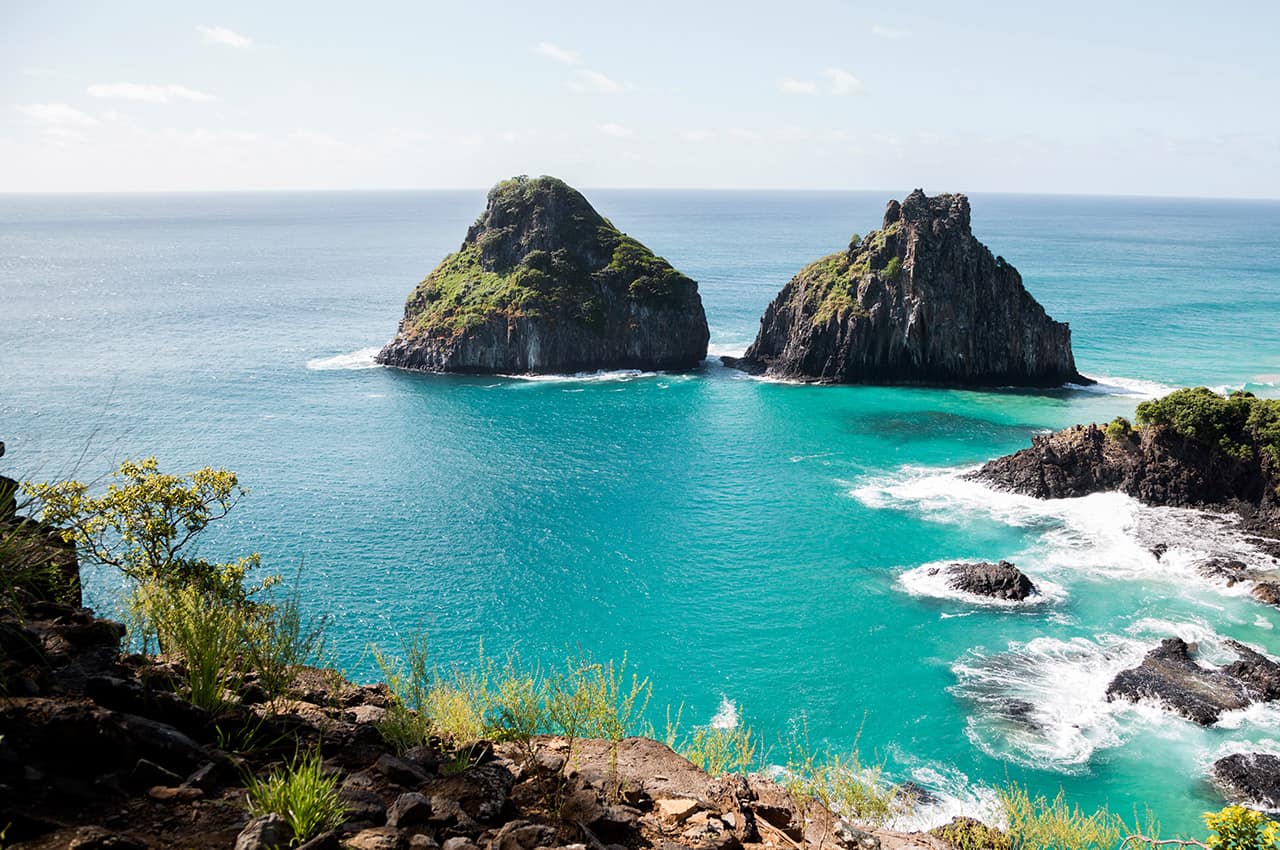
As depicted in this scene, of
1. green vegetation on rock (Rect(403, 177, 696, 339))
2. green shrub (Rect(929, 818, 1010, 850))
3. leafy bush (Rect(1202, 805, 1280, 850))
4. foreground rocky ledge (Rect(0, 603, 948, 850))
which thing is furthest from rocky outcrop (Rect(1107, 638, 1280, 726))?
green vegetation on rock (Rect(403, 177, 696, 339))

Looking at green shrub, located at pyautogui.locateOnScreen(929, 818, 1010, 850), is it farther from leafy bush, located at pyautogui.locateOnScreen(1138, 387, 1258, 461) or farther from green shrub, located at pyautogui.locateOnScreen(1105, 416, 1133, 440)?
green shrub, located at pyautogui.locateOnScreen(1105, 416, 1133, 440)

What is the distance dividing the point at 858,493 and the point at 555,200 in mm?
86175

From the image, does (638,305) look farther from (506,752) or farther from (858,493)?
(506,752)

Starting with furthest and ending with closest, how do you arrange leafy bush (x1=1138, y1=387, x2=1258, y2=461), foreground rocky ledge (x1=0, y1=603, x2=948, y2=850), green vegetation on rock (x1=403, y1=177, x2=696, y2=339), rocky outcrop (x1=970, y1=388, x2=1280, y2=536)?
green vegetation on rock (x1=403, y1=177, x2=696, y2=339) → leafy bush (x1=1138, y1=387, x2=1258, y2=461) → rocky outcrop (x1=970, y1=388, x2=1280, y2=536) → foreground rocky ledge (x1=0, y1=603, x2=948, y2=850)

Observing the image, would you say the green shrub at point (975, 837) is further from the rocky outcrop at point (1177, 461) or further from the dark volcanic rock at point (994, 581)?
the rocky outcrop at point (1177, 461)

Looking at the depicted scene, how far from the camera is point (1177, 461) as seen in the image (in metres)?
74.1

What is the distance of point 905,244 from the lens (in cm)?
11956

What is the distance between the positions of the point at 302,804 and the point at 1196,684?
51143 millimetres

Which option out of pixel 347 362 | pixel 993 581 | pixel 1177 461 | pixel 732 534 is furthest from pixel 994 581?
Result: pixel 347 362

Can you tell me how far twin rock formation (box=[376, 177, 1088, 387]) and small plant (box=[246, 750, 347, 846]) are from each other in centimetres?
11502

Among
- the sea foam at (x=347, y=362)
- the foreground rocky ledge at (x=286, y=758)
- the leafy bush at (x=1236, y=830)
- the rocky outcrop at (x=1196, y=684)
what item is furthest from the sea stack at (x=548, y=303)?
the leafy bush at (x=1236, y=830)

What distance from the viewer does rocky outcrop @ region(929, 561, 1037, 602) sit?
5688cm

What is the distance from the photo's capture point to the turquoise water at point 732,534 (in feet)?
146

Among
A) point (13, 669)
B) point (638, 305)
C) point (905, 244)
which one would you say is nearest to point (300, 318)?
point (638, 305)
